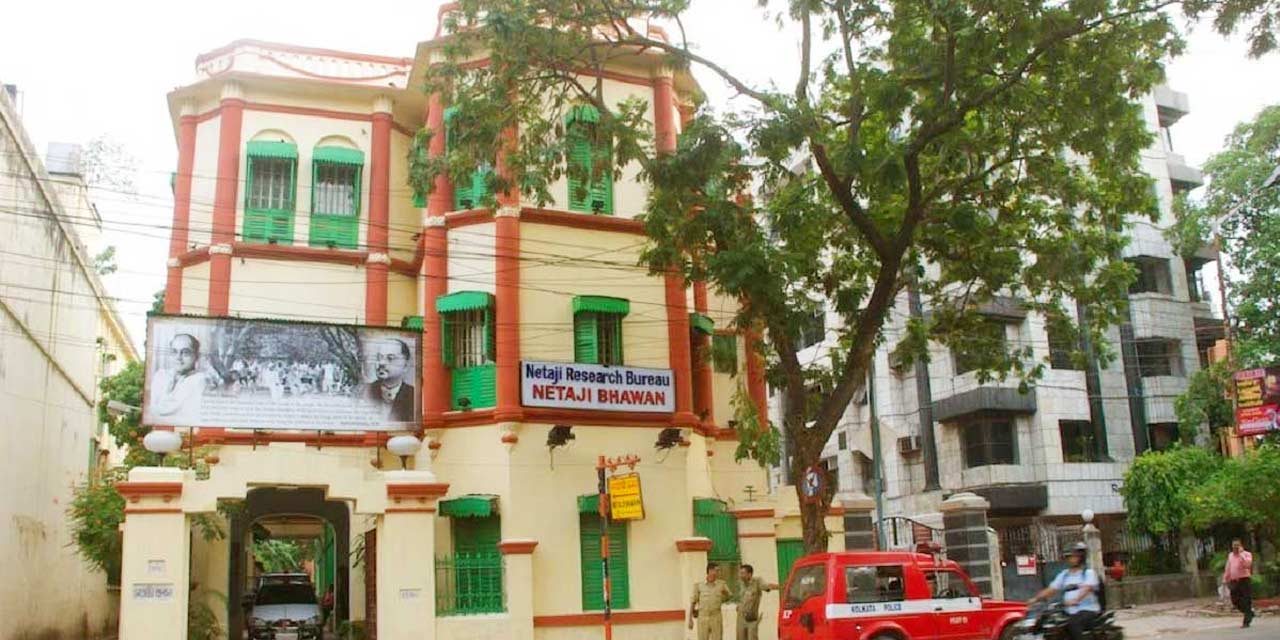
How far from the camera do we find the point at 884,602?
1404 centimetres

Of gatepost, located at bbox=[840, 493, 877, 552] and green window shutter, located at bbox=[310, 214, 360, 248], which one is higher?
green window shutter, located at bbox=[310, 214, 360, 248]

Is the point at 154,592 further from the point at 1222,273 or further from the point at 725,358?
the point at 1222,273

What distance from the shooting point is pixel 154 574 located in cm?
1519

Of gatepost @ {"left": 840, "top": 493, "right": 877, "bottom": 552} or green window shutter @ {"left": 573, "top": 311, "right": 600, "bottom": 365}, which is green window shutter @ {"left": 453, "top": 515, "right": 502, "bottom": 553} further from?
gatepost @ {"left": 840, "top": 493, "right": 877, "bottom": 552}

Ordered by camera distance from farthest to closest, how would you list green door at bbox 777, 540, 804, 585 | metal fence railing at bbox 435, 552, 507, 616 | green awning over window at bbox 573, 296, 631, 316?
green door at bbox 777, 540, 804, 585 → green awning over window at bbox 573, 296, 631, 316 → metal fence railing at bbox 435, 552, 507, 616

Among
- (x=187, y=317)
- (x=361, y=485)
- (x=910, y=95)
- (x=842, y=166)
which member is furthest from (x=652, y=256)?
(x=187, y=317)

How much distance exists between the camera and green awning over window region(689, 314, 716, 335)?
70.4 ft

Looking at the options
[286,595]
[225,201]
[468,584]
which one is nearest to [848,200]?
[468,584]

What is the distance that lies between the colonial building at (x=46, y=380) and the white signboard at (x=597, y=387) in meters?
9.44

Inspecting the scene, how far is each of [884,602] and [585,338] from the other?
7.88 meters

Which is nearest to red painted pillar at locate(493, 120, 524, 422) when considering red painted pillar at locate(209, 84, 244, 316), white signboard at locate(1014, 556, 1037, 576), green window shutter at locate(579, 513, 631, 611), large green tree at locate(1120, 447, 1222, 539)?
green window shutter at locate(579, 513, 631, 611)

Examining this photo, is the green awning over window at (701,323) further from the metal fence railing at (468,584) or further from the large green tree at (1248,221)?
the large green tree at (1248,221)

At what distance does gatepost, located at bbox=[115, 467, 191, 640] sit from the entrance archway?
15.5 ft

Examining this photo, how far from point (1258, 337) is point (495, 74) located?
21441 mm
